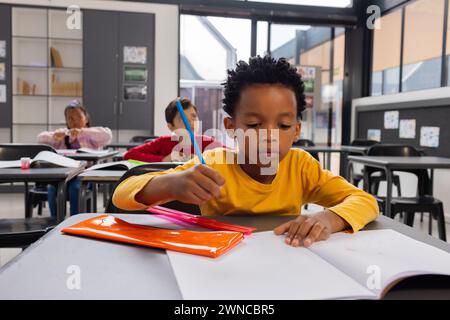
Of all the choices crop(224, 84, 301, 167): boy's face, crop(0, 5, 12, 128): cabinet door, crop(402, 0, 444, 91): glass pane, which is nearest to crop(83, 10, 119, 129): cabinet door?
crop(0, 5, 12, 128): cabinet door

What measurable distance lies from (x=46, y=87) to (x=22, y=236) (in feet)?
13.9

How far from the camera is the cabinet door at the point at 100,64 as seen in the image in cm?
529

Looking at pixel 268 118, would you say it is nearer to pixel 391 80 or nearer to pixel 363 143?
pixel 363 143

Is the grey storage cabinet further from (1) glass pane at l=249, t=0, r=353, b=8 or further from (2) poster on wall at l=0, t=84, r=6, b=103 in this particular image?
(1) glass pane at l=249, t=0, r=353, b=8

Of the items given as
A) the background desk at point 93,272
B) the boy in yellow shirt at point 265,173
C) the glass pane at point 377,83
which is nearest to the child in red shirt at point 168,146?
the boy in yellow shirt at point 265,173

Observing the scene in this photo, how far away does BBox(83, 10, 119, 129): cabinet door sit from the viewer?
5.29 metres

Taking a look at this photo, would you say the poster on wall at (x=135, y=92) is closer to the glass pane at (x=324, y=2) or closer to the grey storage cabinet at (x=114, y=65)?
the grey storage cabinet at (x=114, y=65)

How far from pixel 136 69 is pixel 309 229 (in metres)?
5.16

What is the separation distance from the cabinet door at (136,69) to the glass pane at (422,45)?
10.7 feet

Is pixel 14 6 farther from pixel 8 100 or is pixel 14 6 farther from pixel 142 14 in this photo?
pixel 142 14

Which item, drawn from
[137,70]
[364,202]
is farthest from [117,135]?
[364,202]

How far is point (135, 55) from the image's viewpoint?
546cm

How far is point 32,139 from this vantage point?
5.40m
